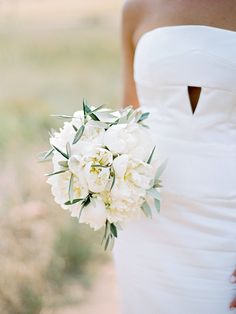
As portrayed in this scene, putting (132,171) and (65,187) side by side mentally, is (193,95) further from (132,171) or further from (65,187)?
(65,187)

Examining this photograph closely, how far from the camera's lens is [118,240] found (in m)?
2.56

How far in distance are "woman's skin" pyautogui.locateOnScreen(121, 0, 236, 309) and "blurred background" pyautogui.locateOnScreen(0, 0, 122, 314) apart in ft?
5.93

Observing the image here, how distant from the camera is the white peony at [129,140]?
2029mm

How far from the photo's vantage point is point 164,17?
96.3 inches

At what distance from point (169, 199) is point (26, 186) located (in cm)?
261

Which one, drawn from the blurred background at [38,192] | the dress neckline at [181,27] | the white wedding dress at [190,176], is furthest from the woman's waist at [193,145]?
the blurred background at [38,192]

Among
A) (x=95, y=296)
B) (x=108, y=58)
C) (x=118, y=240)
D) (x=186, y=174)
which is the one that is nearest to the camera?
(x=186, y=174)

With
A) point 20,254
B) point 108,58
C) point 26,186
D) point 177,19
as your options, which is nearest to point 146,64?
point 177,19

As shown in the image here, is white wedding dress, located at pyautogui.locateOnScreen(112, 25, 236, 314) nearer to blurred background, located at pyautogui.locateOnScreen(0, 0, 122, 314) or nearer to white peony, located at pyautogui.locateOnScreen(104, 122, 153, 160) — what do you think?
white peony, located at pyautogui.locateOnScreen(104, 122, 153, 160)

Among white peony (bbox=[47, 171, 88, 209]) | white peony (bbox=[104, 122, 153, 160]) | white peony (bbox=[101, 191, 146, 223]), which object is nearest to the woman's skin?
white peony (bbox=[104, 122, 153, 160])

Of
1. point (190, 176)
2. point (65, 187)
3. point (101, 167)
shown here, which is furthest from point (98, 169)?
point (190, 176)

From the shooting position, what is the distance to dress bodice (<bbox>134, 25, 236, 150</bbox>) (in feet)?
7.46

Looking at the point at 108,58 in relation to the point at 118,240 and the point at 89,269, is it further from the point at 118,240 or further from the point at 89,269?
the point at 118,240

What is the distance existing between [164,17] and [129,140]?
0.63 m
